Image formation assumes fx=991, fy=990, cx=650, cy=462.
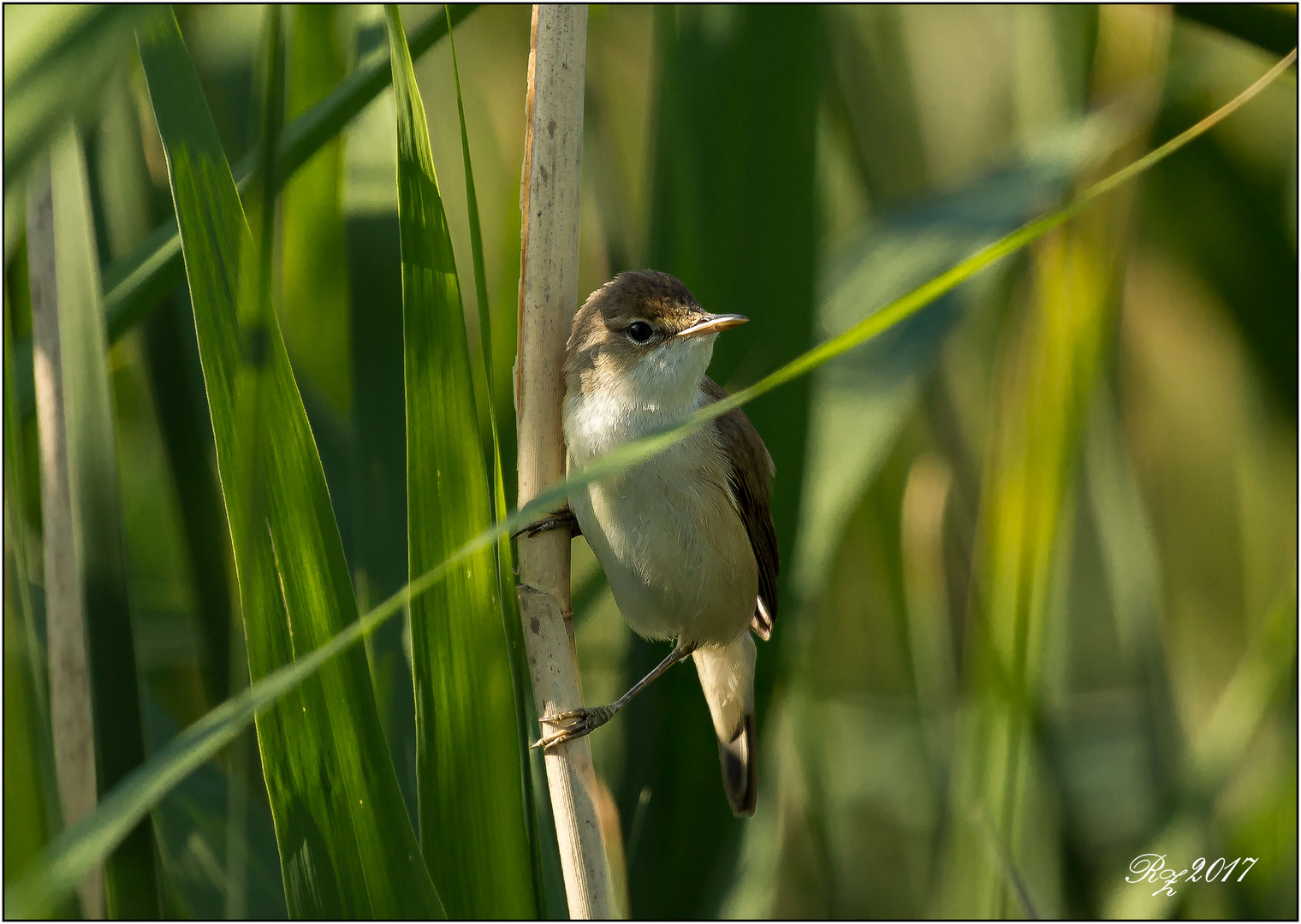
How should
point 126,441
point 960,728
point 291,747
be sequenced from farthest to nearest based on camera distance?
point 126,441, point 960,728, point 291,747

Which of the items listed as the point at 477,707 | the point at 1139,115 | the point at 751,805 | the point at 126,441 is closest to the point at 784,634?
the point at 751,805

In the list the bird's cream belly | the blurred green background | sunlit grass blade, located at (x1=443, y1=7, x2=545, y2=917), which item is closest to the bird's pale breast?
the bird's cream belly

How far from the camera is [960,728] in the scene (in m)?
2.08

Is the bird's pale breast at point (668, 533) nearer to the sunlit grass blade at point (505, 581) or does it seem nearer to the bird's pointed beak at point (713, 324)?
the bird's pointed beak at point (713, 324)

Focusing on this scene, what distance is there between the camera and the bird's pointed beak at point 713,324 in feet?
5.62

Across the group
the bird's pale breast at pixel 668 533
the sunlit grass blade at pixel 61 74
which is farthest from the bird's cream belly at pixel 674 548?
the sunlit grass blade at pixel 61 74

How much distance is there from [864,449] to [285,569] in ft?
3.69

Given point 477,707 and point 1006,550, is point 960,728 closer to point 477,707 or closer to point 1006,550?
point 1006,550

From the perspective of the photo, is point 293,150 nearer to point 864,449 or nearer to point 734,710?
point 864,449

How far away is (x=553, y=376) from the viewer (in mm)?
1704

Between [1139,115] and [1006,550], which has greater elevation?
[1139,115]

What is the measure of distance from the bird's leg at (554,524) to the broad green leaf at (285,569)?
55 cm

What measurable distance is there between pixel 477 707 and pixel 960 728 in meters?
1.17

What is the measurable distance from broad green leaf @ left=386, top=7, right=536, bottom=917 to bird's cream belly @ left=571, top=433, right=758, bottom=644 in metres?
0.58
